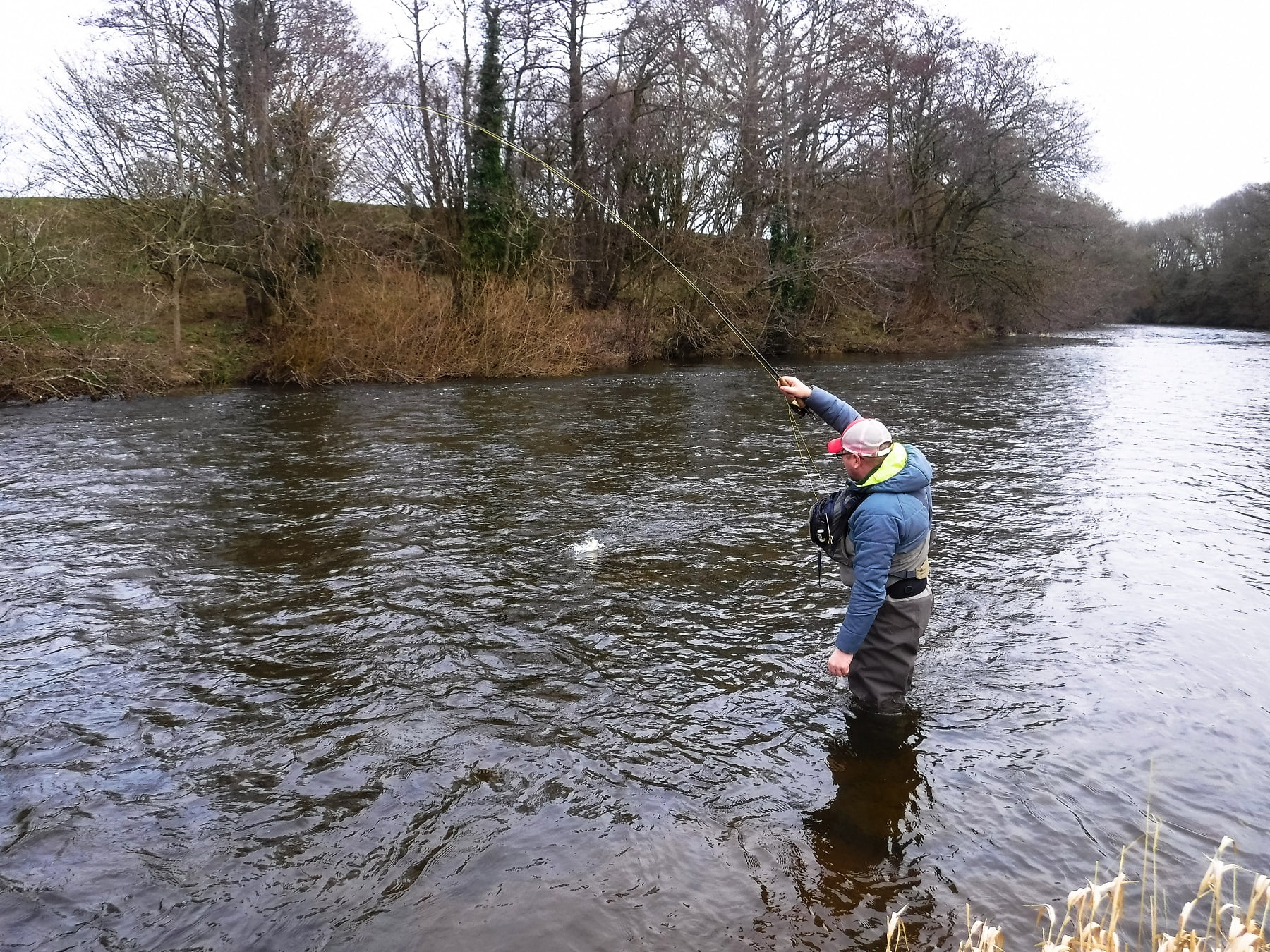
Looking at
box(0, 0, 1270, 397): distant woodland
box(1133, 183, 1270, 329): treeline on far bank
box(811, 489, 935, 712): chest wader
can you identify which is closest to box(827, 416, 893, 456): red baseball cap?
box(811, 489, 935, 712): chest wader

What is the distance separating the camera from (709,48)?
3186cm

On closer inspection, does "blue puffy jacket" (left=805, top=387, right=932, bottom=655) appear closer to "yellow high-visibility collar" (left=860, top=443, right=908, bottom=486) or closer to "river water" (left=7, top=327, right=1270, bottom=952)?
"yellow high-visibility collar" (left=860, top=443, right=908, bottom=486)

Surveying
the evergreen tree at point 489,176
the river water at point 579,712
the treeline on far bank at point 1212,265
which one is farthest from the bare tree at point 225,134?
the treeline on far bank at point 1212,265

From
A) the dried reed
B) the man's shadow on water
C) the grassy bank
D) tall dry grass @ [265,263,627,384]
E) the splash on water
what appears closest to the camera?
the dried reed

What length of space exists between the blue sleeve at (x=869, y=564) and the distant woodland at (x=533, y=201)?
11.4 m

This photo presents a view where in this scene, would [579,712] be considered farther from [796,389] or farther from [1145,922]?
[1145,922]

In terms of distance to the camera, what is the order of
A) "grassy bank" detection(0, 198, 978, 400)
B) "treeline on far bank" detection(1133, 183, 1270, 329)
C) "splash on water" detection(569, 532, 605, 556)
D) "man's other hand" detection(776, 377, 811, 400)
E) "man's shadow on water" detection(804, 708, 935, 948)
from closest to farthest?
"man's shadow on water" detection(804, 708, 935, 948), "man's other hand" detection(776, 377, 811, 400), "splash on water" detection(569, 532, 605, 556), "grassy bank" detection(0, 198, 978, 400), "treeline on far bank" detection(1133, 183, 1270, 329)

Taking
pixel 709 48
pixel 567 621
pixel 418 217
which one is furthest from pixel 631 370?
pixel 567 621

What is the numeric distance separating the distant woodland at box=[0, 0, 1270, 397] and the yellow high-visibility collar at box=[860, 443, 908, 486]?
11.2 m

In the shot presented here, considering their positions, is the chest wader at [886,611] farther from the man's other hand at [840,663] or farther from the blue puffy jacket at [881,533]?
the man's other hand at [840,663]

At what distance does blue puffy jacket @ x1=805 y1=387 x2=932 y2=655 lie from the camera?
16.4 feet

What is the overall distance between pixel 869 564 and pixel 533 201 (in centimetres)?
2718

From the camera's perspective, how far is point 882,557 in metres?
5.02

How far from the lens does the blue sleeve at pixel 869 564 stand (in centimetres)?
499
